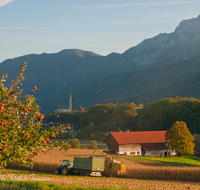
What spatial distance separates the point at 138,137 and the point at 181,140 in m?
12.5

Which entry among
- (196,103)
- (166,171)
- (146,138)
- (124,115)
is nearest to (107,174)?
(166,171)

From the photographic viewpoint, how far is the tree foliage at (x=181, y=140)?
59938mm

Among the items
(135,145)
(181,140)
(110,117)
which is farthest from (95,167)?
(110,117)

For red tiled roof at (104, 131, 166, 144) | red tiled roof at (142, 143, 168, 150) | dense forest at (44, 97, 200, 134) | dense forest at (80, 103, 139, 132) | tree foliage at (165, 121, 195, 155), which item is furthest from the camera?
dense forest at (80, 103, 139, 132)

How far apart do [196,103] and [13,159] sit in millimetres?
97079

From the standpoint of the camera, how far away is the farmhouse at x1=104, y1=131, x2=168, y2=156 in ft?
213

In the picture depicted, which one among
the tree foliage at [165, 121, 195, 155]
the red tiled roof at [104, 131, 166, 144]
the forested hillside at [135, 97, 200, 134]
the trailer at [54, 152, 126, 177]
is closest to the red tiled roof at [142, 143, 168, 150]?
the red tiled roof at [104, 131, 166, 144]

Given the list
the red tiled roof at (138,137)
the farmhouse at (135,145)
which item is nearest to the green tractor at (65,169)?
the farmhouse at (135,145)

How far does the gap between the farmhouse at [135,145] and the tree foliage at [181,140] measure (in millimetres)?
4346

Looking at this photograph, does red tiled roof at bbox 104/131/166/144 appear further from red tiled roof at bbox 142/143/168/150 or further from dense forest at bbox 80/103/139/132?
dense forest at bbox 80/103/139/132

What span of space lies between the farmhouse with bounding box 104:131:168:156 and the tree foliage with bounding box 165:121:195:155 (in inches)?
171

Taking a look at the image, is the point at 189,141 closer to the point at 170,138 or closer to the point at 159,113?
the point at 170,138

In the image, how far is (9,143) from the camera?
1008cm

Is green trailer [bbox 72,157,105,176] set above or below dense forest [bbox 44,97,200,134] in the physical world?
below
